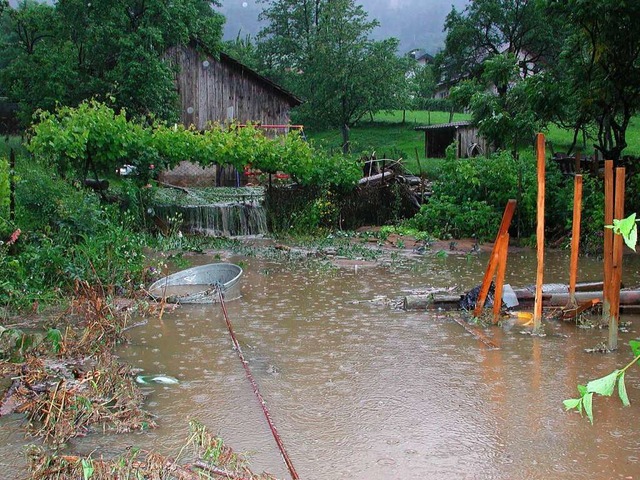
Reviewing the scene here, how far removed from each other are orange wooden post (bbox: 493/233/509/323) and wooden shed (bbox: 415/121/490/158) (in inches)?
797

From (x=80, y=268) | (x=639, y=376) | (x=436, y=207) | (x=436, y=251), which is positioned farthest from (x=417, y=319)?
(x=436, y=207)

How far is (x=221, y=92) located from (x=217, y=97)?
0.77 feet

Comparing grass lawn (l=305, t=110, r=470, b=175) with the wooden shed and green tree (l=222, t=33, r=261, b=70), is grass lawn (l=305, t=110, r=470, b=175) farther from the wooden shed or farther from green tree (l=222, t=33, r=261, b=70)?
green tree (l=222, t=33, r=261, b=70)

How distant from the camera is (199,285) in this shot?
10.0 m

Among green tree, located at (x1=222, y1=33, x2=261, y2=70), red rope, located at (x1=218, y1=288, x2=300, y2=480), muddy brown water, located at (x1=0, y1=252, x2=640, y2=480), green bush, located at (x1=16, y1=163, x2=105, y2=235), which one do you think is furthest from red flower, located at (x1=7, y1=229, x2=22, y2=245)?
green tree, located at (x1=222, y1=33, x2=261, y2=70)

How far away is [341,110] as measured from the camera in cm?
3238

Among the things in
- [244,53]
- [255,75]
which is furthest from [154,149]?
[244,53]

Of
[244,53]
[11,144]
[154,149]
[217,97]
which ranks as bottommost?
[154,149]

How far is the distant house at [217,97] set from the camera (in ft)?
75.3

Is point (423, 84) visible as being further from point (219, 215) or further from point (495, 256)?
point (495, 256)

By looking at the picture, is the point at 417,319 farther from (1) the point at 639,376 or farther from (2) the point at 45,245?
(2) the point at 45,245

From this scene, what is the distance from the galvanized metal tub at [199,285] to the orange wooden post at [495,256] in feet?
11.0

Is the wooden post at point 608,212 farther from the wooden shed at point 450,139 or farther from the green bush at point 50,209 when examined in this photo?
the wooden shed at point 450,139

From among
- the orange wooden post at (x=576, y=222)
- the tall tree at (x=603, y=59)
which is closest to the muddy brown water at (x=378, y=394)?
the orange wooden post at (x=576, y=222)
